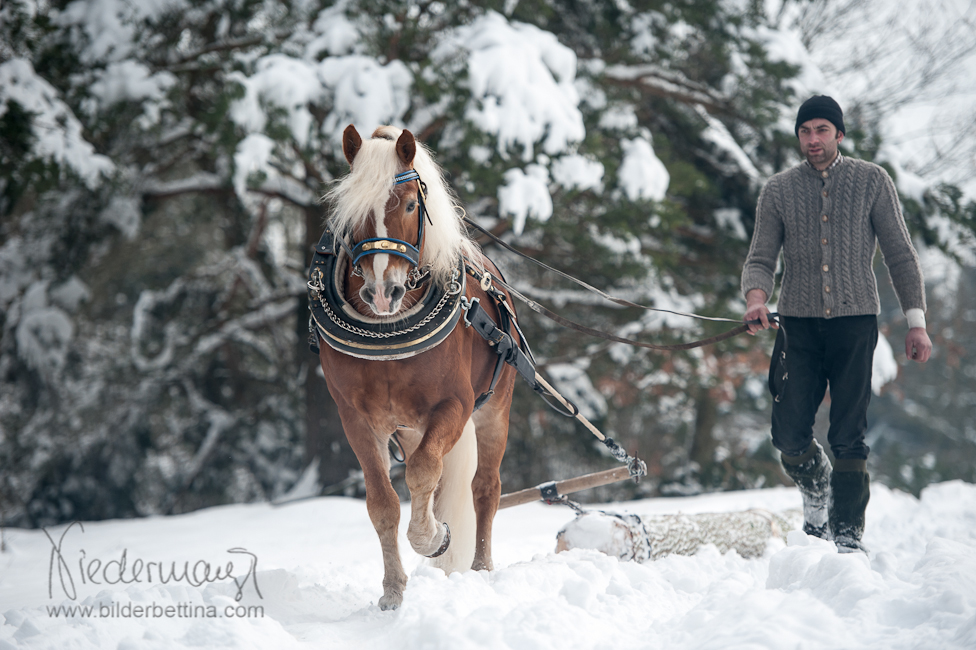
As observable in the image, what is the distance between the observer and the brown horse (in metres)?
2.42

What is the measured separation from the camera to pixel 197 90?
718cm

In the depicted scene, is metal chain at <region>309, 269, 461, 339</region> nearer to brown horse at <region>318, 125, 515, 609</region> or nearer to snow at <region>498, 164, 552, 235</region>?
brown horse at <region>318, 125, 515, 609</region>

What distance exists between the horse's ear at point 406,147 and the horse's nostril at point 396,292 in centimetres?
50

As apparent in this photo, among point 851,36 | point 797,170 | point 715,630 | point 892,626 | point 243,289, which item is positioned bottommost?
point 243,289

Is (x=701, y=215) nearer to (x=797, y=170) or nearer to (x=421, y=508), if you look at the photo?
(x=797, y=170)

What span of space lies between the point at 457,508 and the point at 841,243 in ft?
6.49

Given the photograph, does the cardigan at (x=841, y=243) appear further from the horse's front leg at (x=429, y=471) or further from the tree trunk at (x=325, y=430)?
the tree trunk at (x=325, y=430)

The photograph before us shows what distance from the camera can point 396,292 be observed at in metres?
2.34

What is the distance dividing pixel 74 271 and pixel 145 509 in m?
3.37

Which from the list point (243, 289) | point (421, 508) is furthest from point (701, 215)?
point (421, 508)

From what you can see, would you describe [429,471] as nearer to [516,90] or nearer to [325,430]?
[516,90]

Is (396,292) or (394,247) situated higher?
(394,247)

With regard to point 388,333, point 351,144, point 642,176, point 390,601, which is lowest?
point 390,601

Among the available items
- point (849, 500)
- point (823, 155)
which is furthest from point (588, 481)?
point (823, 155)
